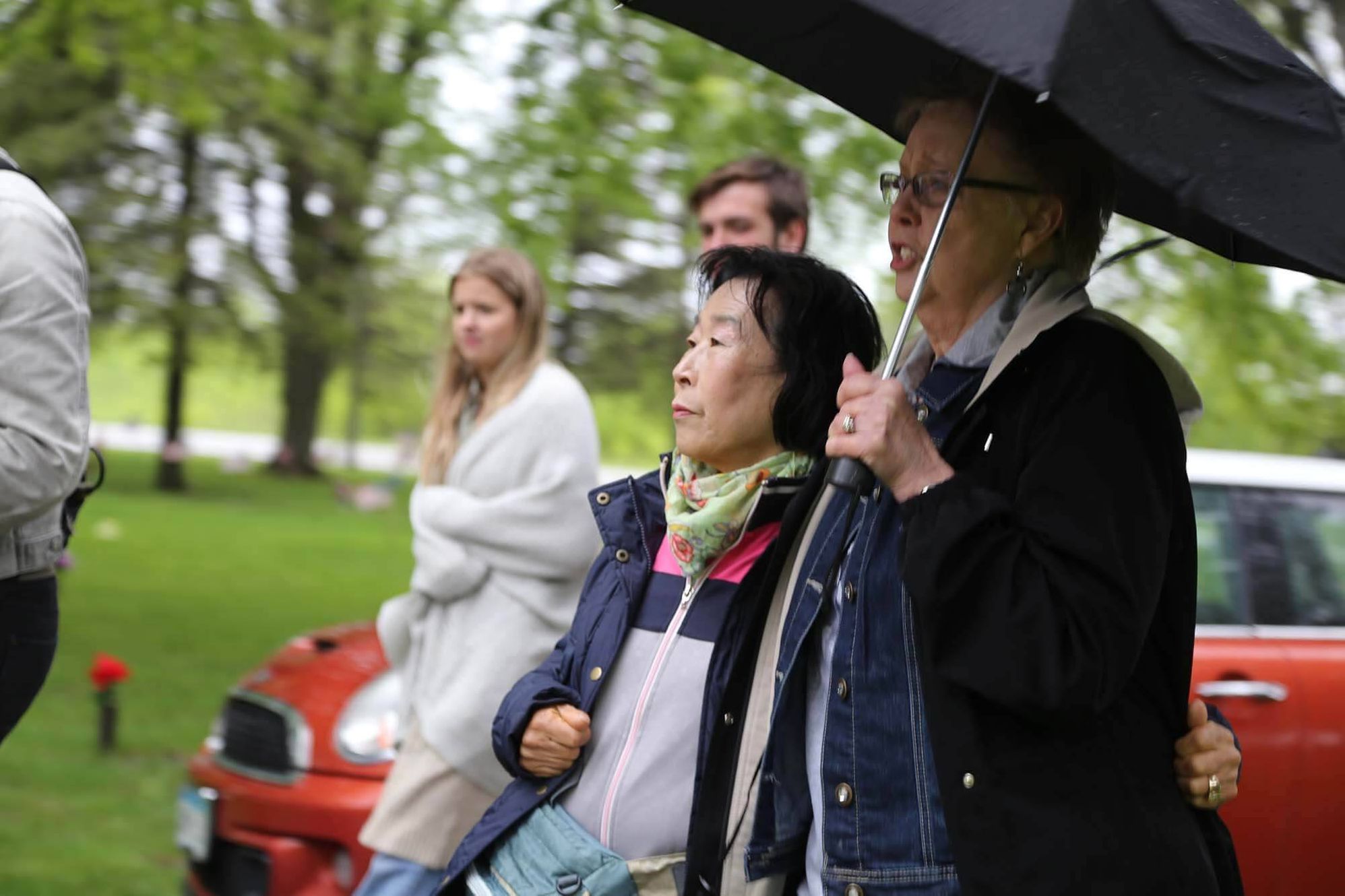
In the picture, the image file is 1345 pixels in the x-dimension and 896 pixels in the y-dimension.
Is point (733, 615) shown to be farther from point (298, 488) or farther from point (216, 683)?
point (298, 488)

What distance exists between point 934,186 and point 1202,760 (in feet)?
3.05

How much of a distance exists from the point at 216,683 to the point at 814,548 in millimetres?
8116

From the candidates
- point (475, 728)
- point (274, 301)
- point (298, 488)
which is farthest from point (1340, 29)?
point (298, 488)

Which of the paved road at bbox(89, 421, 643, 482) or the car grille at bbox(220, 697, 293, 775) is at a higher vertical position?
the paved road at bbox(89, 421, 643, 482)

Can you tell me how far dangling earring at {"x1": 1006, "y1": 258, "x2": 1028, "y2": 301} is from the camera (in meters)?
2.24

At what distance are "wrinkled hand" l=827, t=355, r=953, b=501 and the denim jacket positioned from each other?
9 centimetres

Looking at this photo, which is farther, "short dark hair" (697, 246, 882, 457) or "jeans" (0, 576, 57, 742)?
Answer: "jeans" (0, 576, 57, 742)

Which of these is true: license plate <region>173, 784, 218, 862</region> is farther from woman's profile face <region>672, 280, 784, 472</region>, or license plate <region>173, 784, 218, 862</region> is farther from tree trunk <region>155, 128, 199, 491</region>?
tree trunk <region>155, 128, 199, 491</region>

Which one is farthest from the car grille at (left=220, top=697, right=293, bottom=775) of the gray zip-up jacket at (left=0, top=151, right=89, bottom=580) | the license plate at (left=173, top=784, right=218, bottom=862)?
the gray zip-up jacket at (left=0, top=151, right=89, bottom=580)

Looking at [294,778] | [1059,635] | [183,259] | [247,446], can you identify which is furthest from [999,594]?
[247,446]

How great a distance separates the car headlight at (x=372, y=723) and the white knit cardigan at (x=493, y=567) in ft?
0.90

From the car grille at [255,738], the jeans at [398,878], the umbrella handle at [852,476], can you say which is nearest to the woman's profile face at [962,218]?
the umbrella handle at [852,476]

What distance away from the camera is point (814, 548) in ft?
7.57

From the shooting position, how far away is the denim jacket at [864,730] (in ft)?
6.69
